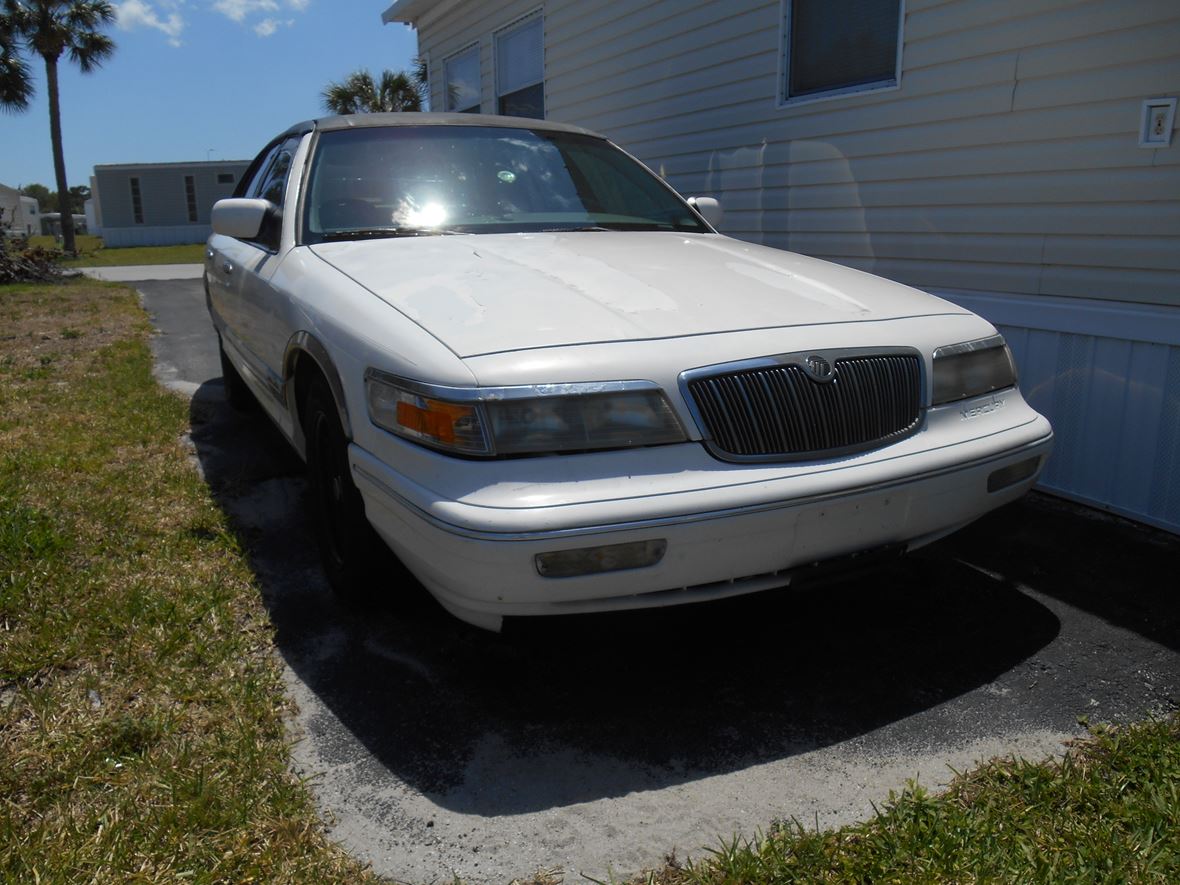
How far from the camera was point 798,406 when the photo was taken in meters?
2.54

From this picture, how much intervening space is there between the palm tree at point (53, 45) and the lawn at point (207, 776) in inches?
1318

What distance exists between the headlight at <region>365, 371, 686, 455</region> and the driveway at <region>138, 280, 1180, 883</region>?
31.2 inches

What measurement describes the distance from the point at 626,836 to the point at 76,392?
18.5ft

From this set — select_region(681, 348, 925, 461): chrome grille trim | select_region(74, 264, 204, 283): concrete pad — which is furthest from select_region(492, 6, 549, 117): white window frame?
select_region(74, 264, 204, 283): concrete pad

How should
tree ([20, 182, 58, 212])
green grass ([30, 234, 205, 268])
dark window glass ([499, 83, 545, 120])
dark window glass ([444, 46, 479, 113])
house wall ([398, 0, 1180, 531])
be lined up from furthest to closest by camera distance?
tree ([20, 182, 58, 212]), green grass ([30, 234, 205, 268]), dark window glass ([444, 46, 479, 113]), dark window glass ([499, 83, 545, 120]), house wall ([398, 0, 1180, 531])

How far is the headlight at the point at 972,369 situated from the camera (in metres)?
2.86

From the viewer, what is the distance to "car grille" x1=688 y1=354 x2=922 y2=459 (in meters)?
2.46

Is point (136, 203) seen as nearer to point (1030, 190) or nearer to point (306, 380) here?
point (306, 380)

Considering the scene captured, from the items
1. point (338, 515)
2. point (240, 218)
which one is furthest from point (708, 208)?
point (338, 515)

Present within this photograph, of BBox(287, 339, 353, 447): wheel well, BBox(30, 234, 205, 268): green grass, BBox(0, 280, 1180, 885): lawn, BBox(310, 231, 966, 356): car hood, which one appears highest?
BBox(310, 231, 966, 356): car hood

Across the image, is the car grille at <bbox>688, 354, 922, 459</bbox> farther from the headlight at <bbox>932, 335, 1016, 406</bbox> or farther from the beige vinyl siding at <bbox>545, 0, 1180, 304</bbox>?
the beige vinyl siding at <bbox>545, 0, 1180, 304</bbox>

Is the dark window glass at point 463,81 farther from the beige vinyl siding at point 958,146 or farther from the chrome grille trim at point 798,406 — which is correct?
the chrome grille trim at point 798,406

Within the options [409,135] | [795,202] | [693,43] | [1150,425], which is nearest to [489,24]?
[693,43]

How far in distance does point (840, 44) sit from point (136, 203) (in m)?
45.0
